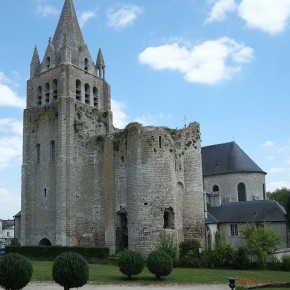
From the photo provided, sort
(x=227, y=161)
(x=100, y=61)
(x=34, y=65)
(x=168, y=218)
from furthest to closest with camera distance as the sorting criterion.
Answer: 1. (x=227, y=161)
2. (x=100, y=61)
3. (x=34, y=65)
4. (x=168, y=218)

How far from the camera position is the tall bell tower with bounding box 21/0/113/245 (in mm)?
37000

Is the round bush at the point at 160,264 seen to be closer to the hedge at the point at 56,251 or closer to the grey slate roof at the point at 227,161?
the hedge at the point at 56,251

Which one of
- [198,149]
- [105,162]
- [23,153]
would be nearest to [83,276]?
[105,162]

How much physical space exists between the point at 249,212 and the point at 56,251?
17.7 metres

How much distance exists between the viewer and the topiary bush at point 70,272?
51.4 feet

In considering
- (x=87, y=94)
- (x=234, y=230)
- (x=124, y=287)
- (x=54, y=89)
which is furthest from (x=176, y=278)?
(x=54, y=89)

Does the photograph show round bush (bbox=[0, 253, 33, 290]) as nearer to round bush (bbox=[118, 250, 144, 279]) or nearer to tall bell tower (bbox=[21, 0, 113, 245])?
round bush (bbox=[118, 250, 144, 279])

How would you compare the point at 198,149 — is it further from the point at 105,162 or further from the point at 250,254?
the point at 250,254

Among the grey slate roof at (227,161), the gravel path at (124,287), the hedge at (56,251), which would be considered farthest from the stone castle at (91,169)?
the gravel path at (124,287)

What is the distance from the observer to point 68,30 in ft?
140

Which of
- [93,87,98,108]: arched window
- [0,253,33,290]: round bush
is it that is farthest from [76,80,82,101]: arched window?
[0,253,33,290]: round bush

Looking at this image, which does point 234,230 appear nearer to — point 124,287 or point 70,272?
point 124,287

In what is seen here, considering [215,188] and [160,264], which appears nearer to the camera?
[160,264]

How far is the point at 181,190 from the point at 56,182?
10.5 metres
